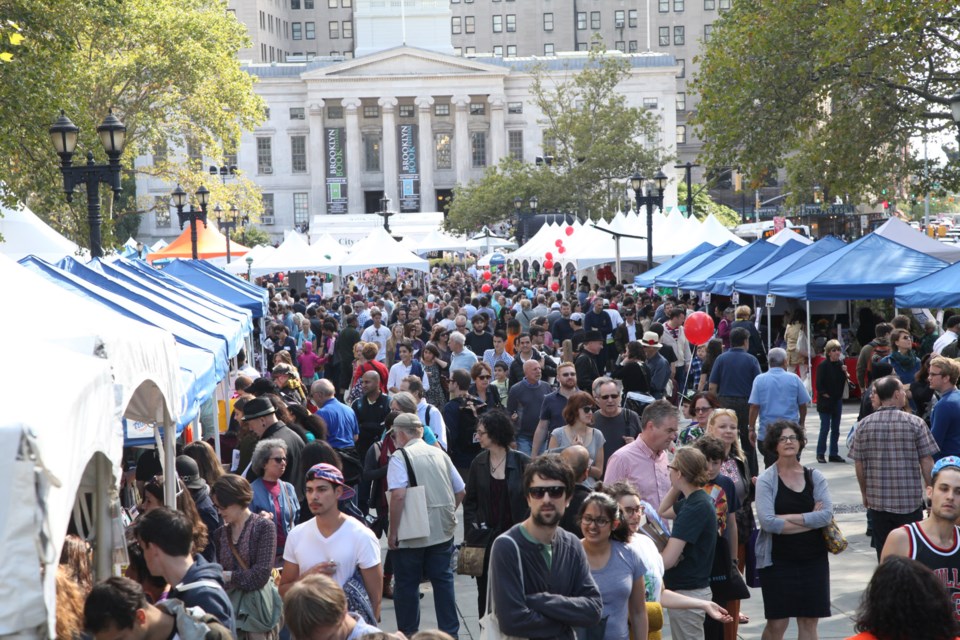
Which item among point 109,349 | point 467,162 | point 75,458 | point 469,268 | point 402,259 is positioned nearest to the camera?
point 75,458

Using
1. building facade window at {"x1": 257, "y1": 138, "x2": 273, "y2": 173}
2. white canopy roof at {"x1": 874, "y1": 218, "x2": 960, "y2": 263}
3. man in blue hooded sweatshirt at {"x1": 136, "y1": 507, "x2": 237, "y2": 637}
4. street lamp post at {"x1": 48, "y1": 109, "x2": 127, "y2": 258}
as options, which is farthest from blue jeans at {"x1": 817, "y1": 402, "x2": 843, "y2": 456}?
building facade window at {"x1": 257, "y1": 138, "x2": 273, "y2": 173}

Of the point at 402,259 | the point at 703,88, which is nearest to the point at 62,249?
the point at 402,259

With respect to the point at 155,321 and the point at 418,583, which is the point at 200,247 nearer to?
the point at 155,321

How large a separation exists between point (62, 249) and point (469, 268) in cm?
4193

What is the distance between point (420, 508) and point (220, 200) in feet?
119

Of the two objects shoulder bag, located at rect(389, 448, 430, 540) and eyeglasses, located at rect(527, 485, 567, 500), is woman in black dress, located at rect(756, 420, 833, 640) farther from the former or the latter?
eyeglasses, located at rect(527, 485, 567, 500)

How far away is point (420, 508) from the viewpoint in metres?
7.54

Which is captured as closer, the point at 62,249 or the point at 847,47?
the point at 62,249

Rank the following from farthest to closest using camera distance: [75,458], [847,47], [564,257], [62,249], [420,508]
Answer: [564,257] → [847,47] → [62,249] → [420,508] → [75,458]

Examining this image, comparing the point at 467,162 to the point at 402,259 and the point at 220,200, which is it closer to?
the point at 220,200

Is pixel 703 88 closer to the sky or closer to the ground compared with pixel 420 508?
closer to the sky

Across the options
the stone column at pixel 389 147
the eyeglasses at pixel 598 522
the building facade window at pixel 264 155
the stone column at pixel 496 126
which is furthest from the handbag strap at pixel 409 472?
the building facade window at pixel 264 155

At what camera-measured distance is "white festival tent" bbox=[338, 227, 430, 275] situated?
30.5 meters

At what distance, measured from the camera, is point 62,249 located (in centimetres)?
2059
